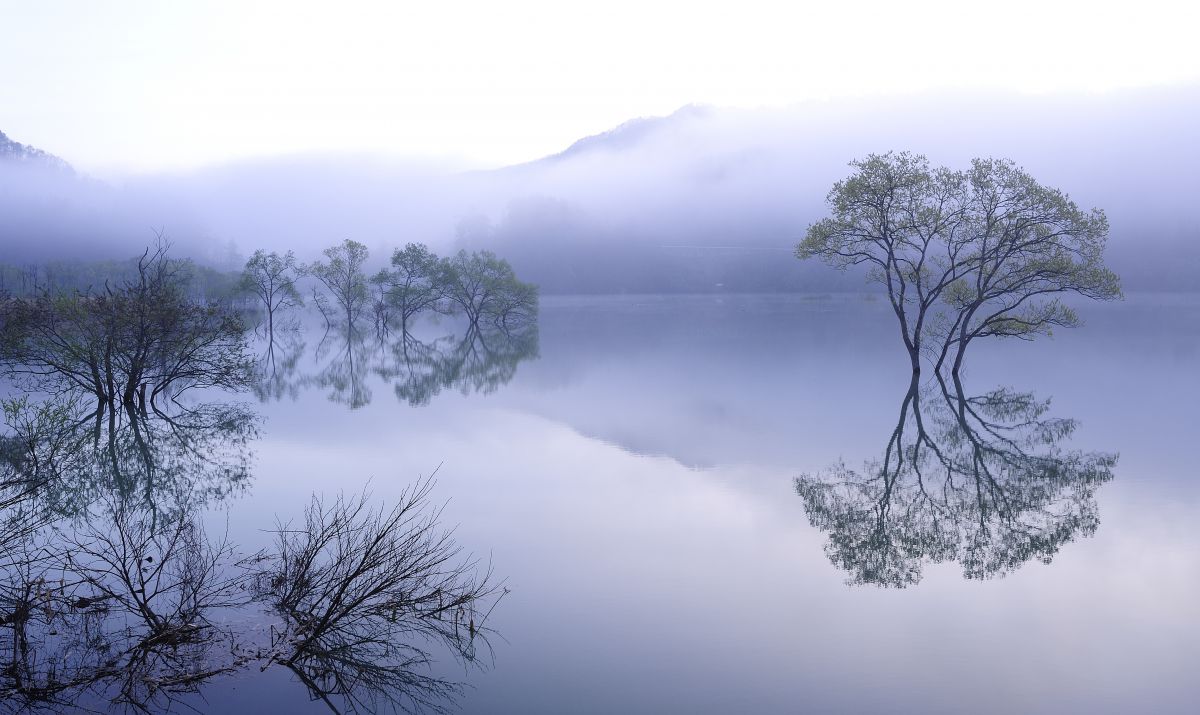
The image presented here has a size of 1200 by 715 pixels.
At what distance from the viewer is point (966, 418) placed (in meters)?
26.5

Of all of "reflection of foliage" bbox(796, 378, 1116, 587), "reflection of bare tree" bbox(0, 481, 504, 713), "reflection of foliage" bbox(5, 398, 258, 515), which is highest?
"reflection of bare tree" bbox(0, 481, 504, 713)

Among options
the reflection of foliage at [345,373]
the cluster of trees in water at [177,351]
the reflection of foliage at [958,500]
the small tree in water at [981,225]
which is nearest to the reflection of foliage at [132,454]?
the cluster of trees in water at [177,351]

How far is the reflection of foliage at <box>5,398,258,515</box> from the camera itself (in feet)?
51.6

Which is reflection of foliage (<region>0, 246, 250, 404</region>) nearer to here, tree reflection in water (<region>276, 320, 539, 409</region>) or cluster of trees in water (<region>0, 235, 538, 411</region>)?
cluster of trees in water (<region>0, 235, 538, 411</region>)

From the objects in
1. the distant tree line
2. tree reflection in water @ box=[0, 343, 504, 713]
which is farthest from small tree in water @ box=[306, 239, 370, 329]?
tree reflection in water @ box=[0, 343, 504, 713]

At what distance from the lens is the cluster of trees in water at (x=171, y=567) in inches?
325

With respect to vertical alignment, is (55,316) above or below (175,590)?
above

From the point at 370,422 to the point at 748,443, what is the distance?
40.2 feet

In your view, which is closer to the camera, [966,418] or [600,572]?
[600,572]

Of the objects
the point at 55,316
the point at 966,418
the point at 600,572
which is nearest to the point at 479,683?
the point at 600,572

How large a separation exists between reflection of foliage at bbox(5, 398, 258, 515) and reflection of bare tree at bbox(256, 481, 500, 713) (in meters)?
5.20

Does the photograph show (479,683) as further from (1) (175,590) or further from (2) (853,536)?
(2) (853,536)

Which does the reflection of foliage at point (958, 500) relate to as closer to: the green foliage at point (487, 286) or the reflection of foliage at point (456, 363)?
the reflection of foliage at point (456, 363)

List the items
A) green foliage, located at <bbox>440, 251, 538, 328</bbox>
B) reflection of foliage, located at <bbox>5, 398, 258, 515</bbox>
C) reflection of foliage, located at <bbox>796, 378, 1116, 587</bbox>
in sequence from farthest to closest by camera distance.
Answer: green foliage, located at <bbox>440, 251, 538, 328</bbox> < reflection of foliage, located at <bbox>5, 398, 258, 515</bbox> < reflection of foliage, located at <bbox>796, 378, 1116, 587</bbox>
